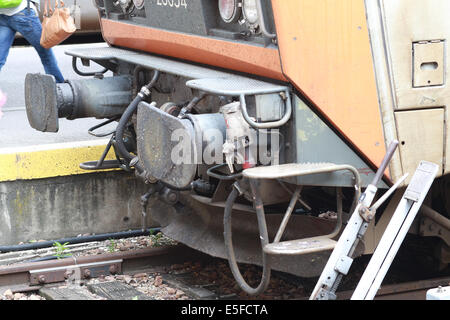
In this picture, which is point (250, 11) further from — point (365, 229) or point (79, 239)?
point (79, 239)

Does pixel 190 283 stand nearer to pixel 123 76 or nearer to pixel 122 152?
pixel 122 152

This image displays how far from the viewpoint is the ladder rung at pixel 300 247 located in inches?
136

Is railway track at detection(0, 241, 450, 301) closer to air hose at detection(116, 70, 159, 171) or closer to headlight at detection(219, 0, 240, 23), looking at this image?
air hose at detection(116, 70, 159, 171)

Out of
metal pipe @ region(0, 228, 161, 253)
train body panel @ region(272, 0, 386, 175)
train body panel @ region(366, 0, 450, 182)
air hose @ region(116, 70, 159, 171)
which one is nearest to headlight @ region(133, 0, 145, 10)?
air hose @ region(116, 70, 159, 171)

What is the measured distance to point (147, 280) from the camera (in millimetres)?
4766

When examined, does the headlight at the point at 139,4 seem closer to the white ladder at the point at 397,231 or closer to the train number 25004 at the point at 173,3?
the train number 25004 at the point at 173,3

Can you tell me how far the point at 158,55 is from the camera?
16.0 feet

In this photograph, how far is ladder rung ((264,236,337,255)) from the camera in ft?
11.3

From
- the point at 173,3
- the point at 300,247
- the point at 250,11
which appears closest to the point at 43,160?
the point at 173,3

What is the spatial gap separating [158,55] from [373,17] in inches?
66.9

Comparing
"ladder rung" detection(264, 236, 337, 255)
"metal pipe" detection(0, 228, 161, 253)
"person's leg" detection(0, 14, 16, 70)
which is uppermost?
A: "person's leg" detection(0, 14, 16, 70)

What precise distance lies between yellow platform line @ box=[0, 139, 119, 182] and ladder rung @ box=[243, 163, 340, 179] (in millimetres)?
2303

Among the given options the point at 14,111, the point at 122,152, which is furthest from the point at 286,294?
the point at 14,111

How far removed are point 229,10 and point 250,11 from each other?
216 mm
